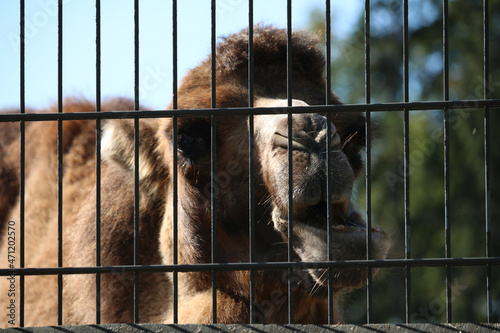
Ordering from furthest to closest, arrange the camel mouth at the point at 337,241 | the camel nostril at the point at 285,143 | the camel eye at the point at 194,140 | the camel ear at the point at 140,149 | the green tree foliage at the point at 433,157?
the green tree foliage at the point at 433,157 → the camel ear at the point at 140,149 → the camel eye at the point at 194,140 → the camel nostril at the point at 285,143 → the camel mouth at the point at 337,241

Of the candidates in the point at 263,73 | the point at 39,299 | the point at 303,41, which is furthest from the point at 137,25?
the point at 39,299

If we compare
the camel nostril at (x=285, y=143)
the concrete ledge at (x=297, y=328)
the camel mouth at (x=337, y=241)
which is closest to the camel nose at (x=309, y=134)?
the camel nostril at (x=285, y=143)

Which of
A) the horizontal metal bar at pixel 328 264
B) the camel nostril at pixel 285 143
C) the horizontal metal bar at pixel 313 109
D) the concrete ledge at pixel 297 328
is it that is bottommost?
the concrete ledge at pixel 297 328

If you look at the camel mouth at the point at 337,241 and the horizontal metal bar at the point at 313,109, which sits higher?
the horizontal metal bar at the point at 313,109

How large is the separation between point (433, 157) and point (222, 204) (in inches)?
632

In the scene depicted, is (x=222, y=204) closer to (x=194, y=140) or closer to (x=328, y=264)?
(x=194, y=140)

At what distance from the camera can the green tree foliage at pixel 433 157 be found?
17.8m

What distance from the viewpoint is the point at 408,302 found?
9.88ft

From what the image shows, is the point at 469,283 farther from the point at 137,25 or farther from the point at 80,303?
the point at 137,25

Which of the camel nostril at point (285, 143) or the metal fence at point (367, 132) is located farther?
the camel nostril at point (285, 143)

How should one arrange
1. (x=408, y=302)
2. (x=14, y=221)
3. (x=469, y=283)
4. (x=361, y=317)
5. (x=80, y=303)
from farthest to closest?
(x=361, y=317)
(x=469, y=283)
(x=14, y=221)
(x=80, y=303)
(x=408, y=302)

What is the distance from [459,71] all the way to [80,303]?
Answer: 16273 millimetres

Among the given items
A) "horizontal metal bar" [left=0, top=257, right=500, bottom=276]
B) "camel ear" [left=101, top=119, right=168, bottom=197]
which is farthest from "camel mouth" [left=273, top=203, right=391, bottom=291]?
"camel ear" [left=101, top=119, right=168, bottom=197]

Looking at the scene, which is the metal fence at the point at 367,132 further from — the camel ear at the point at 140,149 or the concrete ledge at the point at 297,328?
the camel ear at the point at 140,149
